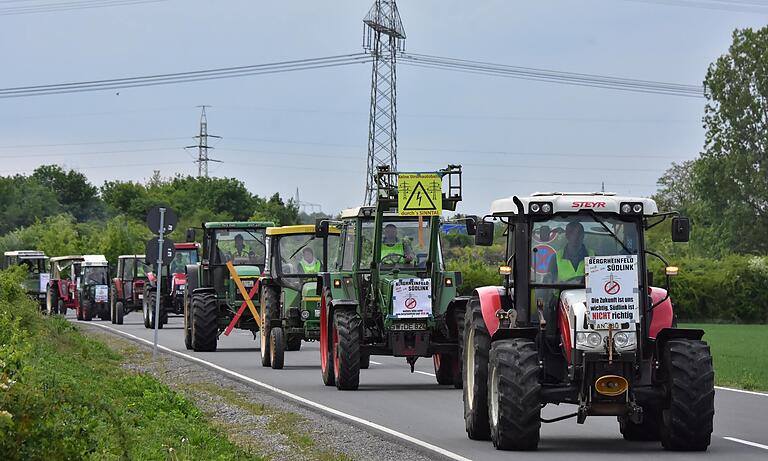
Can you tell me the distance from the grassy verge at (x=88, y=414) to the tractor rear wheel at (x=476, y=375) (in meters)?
2.57

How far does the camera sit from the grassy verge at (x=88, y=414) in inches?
375

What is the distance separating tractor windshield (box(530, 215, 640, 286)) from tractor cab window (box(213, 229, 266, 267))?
21.0 metres

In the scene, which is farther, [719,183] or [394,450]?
[719,183]

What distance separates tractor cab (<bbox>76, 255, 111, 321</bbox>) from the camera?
198ft

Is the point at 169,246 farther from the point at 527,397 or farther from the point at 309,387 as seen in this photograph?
the point at 527,397

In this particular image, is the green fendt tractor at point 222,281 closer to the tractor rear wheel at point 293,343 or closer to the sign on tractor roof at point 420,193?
the tractor rear wheel at point 293,343

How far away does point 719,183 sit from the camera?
89.3 meters

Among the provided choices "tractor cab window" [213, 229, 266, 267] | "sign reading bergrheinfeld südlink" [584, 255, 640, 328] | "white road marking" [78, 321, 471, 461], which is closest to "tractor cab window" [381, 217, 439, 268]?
"white road marking" [78, 321, 471, 461]

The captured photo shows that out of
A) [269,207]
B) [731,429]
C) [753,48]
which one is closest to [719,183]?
[753,48]

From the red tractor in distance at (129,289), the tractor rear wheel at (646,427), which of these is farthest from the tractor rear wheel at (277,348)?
the red tractor in distance at (129,289)

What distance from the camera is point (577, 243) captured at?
15.4 metres

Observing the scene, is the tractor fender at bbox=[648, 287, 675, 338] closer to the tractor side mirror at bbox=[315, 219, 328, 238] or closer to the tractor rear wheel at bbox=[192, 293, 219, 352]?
the tractor side mirror at bbox=[315, 219, 328, 238]

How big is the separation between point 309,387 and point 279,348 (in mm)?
4852

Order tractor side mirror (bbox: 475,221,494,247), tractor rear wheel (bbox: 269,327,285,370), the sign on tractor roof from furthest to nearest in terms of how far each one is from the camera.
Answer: tractor rear wheel (bbox: 269,327,285,370) → the sign on tractor roof → tractor side mirror (bbox: 475,221,494,247)
